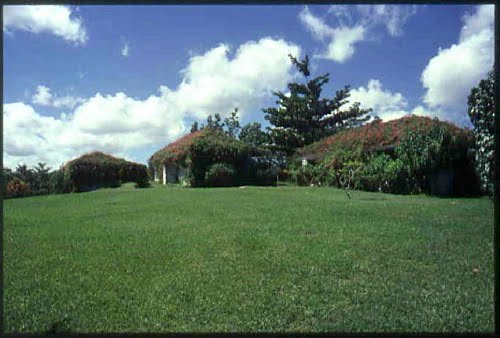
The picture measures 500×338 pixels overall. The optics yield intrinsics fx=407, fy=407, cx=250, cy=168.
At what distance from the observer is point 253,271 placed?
536 cm

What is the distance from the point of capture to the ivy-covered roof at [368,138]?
44.6 feet

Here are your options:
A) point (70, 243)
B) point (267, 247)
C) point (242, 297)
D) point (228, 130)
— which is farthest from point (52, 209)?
point (228, 130)

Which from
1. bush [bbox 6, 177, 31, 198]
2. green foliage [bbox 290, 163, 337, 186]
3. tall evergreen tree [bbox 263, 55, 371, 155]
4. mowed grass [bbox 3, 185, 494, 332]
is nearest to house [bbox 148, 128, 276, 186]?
green foliage [bbox 290, 163, 337, 186]

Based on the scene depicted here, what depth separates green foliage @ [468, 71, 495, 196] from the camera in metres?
10.1

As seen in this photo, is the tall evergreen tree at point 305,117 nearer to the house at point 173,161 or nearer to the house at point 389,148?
the house at point 389,148

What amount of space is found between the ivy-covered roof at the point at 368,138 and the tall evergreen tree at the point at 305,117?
247mm

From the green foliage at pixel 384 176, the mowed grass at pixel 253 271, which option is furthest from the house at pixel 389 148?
the mowed grass at pixel 253 271

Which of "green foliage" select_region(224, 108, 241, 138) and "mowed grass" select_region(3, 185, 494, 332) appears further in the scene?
"green foliage" select_region(224, 108, 241, 138)

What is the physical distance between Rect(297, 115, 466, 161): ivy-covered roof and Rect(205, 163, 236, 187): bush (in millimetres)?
3318

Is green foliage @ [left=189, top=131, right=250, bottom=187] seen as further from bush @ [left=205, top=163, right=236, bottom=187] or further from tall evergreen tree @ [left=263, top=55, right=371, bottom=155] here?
tall evergreen tree @ [left=263, top=55, right=371, bottom=155]

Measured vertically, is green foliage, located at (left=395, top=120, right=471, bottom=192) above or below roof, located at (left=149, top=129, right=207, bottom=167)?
below

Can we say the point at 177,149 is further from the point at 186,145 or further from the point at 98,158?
the point at 98,158

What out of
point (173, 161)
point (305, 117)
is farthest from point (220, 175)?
point (305, 117)

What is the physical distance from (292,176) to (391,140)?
3.75 meters
